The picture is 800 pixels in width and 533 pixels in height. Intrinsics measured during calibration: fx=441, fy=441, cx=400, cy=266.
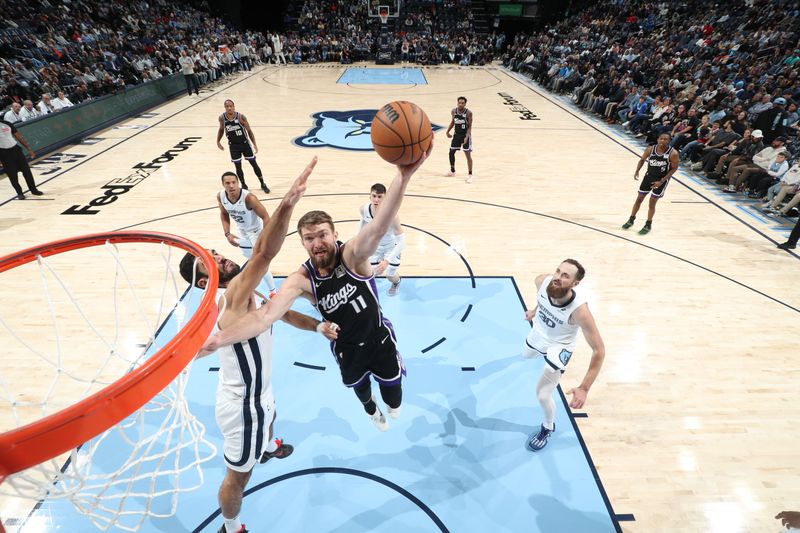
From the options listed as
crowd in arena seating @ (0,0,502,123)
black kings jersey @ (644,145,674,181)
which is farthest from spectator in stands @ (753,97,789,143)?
crowd in arena seating @ (0,0,502,123)

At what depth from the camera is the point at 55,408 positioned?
4.06 meters

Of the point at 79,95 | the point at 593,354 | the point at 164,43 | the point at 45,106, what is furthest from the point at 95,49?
the point at 593,354

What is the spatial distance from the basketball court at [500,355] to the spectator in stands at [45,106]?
208 centimetres

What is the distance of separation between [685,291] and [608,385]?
2.48 meters

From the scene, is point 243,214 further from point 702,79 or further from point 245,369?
point 702,79

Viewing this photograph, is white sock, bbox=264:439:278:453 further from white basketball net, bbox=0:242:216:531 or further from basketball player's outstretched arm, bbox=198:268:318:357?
basketball player's outstretched arm, bbox=198:268:318:357

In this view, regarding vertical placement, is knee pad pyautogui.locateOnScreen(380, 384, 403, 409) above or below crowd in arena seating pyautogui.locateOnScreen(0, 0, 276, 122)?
below

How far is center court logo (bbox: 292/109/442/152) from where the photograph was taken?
39.2 feet

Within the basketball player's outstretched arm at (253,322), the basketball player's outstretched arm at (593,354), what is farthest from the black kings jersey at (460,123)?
the basketball player's outstretched arm at (253,322)

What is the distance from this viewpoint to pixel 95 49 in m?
18.1

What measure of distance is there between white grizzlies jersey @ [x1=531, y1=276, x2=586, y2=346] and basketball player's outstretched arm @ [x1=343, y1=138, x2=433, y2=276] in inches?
60.8

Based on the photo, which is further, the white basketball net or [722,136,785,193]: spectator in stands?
[722,136,785,193]: spectator in stands

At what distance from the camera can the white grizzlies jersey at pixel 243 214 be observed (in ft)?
17.4

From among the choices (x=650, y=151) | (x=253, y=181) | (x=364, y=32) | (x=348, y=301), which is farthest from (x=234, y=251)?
(x=364, y=32)
